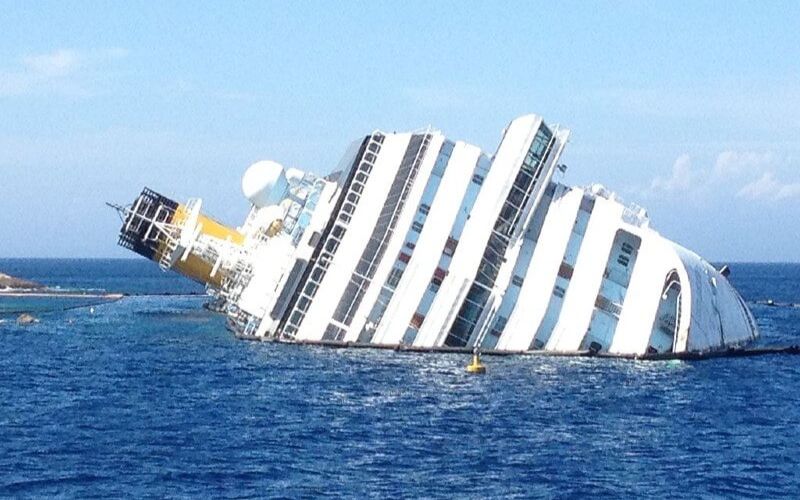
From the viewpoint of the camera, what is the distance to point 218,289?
8219 cm

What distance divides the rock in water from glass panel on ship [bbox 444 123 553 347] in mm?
38831

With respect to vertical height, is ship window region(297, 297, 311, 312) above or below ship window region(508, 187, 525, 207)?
below

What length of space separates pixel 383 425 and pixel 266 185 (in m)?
33.8

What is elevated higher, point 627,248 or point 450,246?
point 627,248

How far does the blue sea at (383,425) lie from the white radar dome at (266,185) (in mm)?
10250

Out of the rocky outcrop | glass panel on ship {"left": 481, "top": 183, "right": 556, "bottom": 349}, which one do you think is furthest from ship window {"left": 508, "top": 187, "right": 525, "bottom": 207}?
the rocky outcrop

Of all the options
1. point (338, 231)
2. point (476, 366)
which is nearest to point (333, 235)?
point (338, 231)

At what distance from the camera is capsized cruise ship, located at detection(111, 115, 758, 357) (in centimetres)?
6438

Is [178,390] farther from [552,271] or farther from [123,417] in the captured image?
[552,271]

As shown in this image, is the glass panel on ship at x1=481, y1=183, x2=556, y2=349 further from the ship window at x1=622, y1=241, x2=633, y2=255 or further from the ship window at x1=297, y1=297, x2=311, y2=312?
the ship window at x1=297, y1=297, x2=311, y2=312

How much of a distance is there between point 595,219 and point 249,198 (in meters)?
22.9

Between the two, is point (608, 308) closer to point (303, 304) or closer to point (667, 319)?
point (667, 319)

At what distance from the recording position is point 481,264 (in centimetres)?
6494

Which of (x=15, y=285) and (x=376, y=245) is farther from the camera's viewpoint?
(x=15, y=285)
